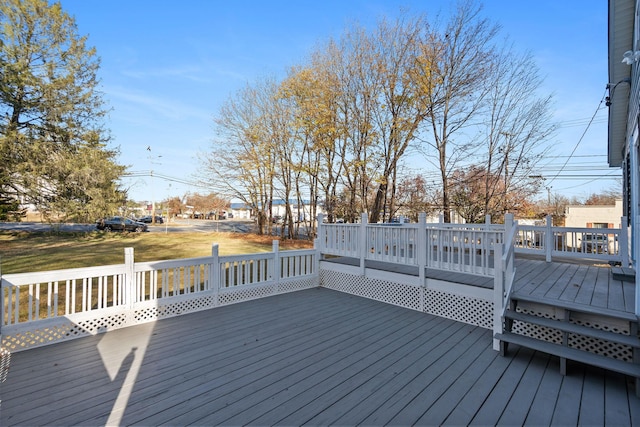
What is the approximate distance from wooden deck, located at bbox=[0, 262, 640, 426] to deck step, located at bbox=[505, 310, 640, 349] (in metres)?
0.37

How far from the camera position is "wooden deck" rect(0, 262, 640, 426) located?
210 cm

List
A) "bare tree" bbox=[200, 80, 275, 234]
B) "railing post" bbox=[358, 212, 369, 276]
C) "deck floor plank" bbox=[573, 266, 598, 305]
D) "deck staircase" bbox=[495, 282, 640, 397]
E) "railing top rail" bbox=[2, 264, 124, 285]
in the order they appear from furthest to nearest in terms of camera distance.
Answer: "bare tree" bbox=[200, 80, 275, 234]
"railing post" bbox=[358, 212, 369, 276]
"deck floor plank" bbox=[573, 266, 598, 305]
"railing top rail" bbox=[2, 264, 124, 285]
"deck staircase" bbox=[495, 282, 640, 397]

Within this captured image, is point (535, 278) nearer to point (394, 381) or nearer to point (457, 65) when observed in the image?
point (394, 381)

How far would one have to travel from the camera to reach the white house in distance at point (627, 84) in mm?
4312

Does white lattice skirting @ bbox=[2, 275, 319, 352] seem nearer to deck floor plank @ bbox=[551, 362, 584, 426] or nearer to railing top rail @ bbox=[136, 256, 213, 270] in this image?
railing top rail @ bbox=[136, 256, 213, 270]

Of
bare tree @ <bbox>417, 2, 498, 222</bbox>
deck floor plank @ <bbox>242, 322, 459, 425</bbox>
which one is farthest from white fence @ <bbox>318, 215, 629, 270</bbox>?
bare tree @ <bbox>417, 2, 498, 222</bbox>

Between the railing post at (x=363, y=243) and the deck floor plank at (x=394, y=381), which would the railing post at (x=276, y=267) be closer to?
the railing post at (x=363, y=243)

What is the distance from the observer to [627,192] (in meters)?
6.39

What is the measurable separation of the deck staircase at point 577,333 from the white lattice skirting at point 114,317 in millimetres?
4038

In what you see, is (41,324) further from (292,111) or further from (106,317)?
(292,111)

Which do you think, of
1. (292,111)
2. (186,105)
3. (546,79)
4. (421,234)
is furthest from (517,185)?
(186,105)

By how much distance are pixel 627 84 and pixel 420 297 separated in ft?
20.2

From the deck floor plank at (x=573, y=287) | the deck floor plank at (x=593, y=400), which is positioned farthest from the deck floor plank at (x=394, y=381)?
the deck floor plank at (x=573, y=287)

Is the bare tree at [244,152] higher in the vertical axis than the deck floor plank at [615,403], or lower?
higher
